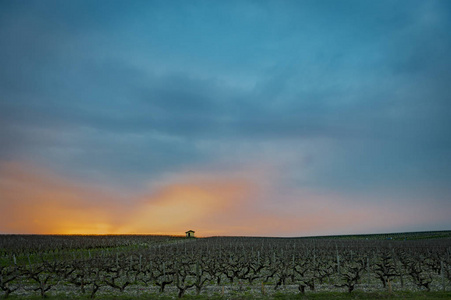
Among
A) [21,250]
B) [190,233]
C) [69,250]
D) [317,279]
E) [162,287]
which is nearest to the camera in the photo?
[162,287]

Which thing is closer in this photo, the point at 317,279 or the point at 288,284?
the point at 288,284

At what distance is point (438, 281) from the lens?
1371 inches

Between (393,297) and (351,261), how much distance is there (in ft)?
80.0

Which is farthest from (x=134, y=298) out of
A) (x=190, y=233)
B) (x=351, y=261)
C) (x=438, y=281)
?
(x=190, y=233)

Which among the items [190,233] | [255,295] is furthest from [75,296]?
[190,233]

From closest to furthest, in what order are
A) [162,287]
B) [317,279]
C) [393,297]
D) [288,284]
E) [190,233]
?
[393,297] → [162,287] → [288,284] → [317,279] → [190,233]

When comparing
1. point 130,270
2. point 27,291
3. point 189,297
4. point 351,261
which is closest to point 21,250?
point 130,270

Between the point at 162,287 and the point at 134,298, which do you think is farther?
the point at 162,287

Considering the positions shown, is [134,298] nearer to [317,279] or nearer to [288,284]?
[288,284]

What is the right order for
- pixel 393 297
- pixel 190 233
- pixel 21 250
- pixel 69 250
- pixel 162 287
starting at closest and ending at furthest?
pixel 393 297, pixel 162 287, pixel 21 250, pixel 69 250, pixel 190 233

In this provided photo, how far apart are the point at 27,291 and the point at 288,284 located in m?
23.5

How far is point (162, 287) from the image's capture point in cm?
2920

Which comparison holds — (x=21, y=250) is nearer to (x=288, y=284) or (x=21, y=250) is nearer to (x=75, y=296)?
(x=75, y=296)

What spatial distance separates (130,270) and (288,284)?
2041 cm
